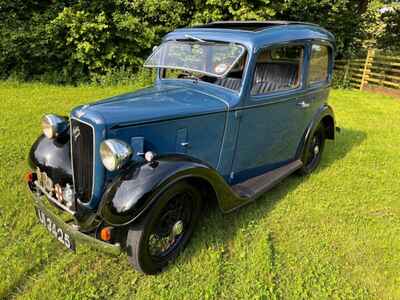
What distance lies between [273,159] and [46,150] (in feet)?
7.65

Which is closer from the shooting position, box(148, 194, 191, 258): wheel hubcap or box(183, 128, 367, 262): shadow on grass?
box(148, 194, 191, 258): wheel hubcap

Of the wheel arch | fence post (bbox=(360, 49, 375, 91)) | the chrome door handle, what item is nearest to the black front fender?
the chrome door handle

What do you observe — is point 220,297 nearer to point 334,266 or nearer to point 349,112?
point 334,266

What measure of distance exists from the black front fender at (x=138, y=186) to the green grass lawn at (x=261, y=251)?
66 centimetres

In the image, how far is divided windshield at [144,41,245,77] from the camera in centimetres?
307

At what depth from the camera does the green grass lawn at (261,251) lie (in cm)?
252

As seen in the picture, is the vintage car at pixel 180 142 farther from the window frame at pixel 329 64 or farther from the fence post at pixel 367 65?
the fence post at pixel 367 65

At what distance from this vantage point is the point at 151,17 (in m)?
9.76

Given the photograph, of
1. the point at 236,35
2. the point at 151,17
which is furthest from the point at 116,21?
the point at 236,35

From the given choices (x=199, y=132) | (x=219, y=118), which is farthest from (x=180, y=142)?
(x=219, y=118)

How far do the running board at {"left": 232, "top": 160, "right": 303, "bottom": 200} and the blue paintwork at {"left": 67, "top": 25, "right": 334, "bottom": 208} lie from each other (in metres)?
0.07

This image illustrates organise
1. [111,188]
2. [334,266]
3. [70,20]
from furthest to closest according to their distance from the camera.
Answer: [70,20] < [334,266] < [111,188]

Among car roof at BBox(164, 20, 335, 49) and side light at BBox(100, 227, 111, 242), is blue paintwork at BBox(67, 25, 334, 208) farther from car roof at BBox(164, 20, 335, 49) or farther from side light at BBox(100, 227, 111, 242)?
side light at BBox(100, 227, 111, 242)

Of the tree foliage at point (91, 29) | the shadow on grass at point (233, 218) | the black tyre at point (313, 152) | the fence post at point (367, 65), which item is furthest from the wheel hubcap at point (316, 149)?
the fence post at point (367, 65)
